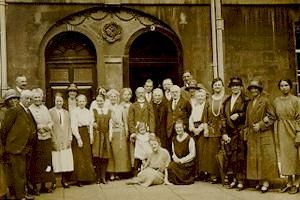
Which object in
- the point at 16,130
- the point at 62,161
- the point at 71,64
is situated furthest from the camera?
the point at 71,64

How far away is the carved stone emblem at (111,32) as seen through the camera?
14.5m

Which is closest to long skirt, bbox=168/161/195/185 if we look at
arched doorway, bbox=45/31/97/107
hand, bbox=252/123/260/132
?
hand, bbox=252/123/260/132

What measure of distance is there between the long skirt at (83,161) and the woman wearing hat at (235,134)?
7.83ft

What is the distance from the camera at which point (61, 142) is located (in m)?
10.2

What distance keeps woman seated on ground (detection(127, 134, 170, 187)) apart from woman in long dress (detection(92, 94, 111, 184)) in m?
0.69

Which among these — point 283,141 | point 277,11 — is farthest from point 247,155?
point 277,11

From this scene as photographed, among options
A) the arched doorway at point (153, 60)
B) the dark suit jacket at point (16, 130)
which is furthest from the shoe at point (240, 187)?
the arched doorway at point (153, 60)

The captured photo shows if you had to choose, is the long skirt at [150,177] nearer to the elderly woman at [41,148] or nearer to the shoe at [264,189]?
the elderly woman at [41,148]

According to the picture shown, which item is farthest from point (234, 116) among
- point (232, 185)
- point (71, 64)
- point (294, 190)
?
point (71, 64)

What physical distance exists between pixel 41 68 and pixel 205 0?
432 centimetres

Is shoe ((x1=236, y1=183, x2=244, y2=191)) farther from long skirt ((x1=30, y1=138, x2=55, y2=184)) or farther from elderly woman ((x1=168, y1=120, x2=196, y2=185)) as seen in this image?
long skirt ((x1=30, y1=138, x2=55, y2=184))

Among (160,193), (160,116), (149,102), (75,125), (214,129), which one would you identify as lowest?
(160,193)

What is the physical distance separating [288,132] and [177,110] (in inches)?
90.1

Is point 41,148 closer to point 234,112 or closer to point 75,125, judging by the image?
point 75,125
